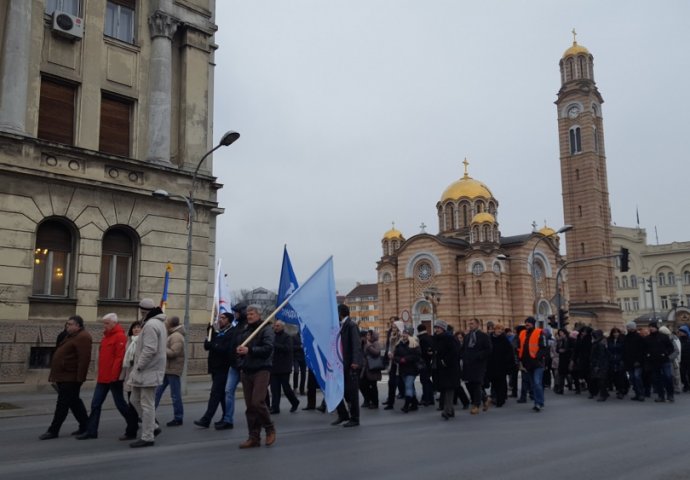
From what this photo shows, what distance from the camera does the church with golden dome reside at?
2441 inches

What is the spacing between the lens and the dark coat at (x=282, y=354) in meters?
12.2

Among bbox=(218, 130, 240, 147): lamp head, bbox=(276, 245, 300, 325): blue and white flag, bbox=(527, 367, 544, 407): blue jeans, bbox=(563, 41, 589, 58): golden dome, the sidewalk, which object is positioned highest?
bbox=(563, 41, 589, 58): golden dome

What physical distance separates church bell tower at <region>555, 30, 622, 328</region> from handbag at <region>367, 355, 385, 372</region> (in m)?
61.8

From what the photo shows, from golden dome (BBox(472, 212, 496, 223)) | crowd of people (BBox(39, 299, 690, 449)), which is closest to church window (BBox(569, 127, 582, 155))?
golden dome (BBox(472, 212, 496, 223))

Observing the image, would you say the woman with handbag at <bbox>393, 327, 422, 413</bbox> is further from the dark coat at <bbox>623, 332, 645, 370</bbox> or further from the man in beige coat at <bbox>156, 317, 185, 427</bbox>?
the dark coat at <bbox>623, 332, 645, 370</bbox>

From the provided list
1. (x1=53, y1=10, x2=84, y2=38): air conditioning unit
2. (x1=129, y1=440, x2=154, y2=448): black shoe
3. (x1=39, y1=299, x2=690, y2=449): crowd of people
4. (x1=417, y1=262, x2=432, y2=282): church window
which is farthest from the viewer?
(x1=417, y1=262, x2=432, y2=282): church window

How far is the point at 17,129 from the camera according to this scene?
16.8 meters

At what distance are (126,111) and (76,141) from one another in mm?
2248

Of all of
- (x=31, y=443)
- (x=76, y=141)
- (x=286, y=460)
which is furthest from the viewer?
(x=76, y=141)

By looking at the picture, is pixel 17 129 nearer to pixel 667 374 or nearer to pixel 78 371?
pixel 78 371

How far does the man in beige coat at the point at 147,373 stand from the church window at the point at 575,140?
73.6m

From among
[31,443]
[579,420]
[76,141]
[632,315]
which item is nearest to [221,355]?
[31,443]

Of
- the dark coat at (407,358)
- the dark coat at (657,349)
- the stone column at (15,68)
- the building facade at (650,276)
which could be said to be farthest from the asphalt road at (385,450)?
the building facade at (650,276)

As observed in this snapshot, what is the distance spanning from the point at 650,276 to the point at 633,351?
274 feet
